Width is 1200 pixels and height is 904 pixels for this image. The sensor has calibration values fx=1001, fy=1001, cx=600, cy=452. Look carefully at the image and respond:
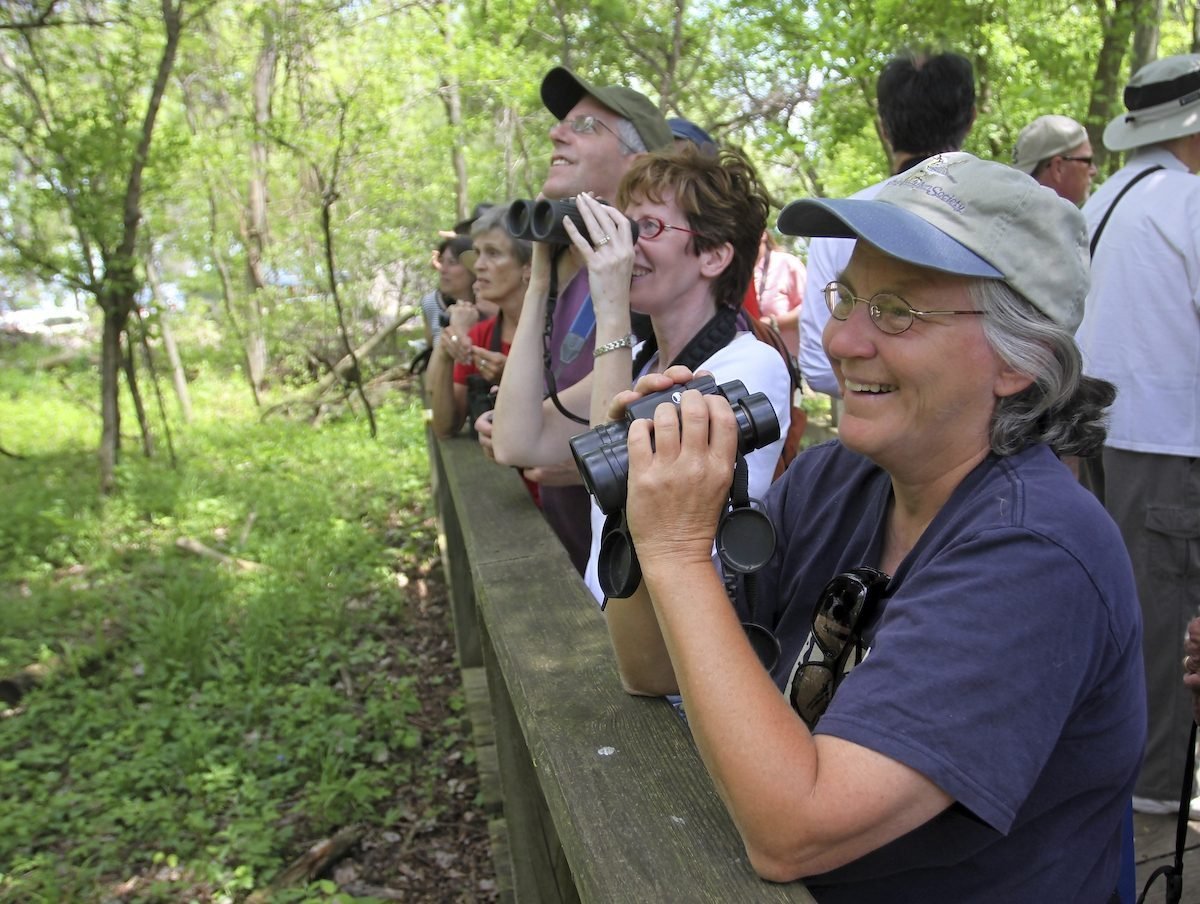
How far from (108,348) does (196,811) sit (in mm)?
5403

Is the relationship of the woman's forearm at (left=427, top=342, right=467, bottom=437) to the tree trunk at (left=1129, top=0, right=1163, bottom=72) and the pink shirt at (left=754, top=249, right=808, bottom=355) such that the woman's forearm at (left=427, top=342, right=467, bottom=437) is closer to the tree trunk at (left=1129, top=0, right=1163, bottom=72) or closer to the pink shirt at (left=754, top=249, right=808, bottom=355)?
the pink shirt at (left=754, top=249, right=808, bottom=355)

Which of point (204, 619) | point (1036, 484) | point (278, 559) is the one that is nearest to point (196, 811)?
point (204, 619)

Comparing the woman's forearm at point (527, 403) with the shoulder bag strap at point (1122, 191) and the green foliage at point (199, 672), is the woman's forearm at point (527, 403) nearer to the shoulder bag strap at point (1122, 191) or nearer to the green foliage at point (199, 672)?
the shoulder bag strap at point (1122, 191)

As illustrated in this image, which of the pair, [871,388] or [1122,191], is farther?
[1122,191]

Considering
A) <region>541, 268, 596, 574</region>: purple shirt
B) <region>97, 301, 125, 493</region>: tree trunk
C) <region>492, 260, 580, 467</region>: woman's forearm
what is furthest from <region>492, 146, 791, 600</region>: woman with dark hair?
<region>97, 301, 125, 493</region>: tree trunk

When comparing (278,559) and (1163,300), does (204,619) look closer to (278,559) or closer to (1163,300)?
(278,559)

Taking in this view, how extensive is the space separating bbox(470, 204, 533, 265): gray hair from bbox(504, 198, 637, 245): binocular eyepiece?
0.96 metres

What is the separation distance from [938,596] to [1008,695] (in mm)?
116

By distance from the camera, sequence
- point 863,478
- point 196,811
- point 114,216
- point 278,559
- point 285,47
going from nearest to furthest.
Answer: point 863,478 → point 196,811 → point 278,559 → point 114,216 → point 285,47

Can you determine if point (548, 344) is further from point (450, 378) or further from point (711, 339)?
point (450, 378)

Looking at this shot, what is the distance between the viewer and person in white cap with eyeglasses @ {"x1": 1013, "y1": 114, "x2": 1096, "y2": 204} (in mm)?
3211

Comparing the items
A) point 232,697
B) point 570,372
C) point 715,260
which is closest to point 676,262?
point 715,260

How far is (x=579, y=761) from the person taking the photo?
128cm

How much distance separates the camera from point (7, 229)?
26.1 feet
